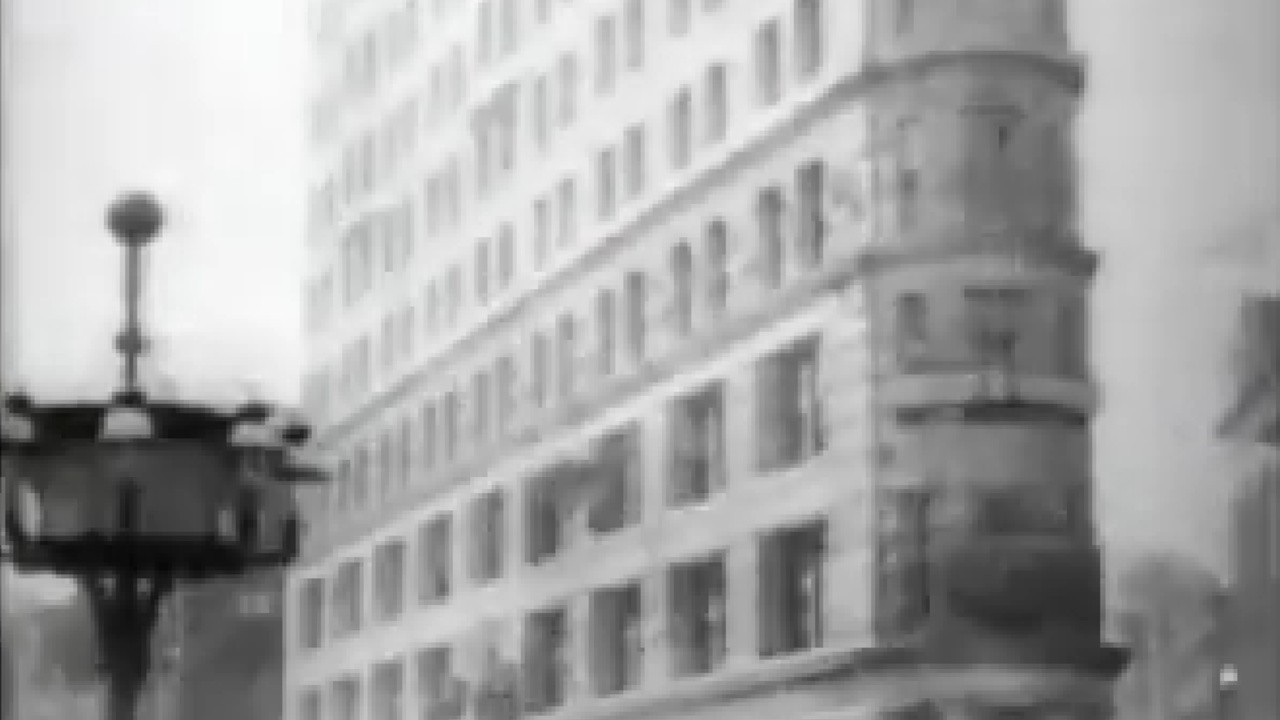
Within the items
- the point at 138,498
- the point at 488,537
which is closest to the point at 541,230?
the point at 488,537

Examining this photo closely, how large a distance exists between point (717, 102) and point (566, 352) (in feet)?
3.09

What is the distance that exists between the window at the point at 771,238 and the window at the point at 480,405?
1211mm

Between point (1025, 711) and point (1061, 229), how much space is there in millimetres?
1247

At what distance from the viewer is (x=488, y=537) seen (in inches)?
325

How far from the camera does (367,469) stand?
27.0 feet

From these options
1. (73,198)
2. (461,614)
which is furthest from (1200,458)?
(73,198)

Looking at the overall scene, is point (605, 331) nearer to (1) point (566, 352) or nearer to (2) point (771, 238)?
(1) point (566, 352)

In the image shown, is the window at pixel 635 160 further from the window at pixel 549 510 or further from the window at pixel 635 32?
the window at pixel 549 510

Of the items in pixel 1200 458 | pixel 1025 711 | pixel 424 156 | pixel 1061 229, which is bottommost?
pixel 1025 711

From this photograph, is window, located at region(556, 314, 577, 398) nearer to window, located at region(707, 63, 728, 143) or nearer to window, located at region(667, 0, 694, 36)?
window, located at region(707, 63, 728, 143)

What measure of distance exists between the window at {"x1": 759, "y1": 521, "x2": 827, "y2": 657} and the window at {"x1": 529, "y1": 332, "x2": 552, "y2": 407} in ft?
3.80

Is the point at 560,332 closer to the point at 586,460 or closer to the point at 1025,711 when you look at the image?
the point at 586,460

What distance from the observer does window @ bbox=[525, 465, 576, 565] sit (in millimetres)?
8000

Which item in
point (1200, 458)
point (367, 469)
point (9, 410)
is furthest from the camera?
point (367, 469)
